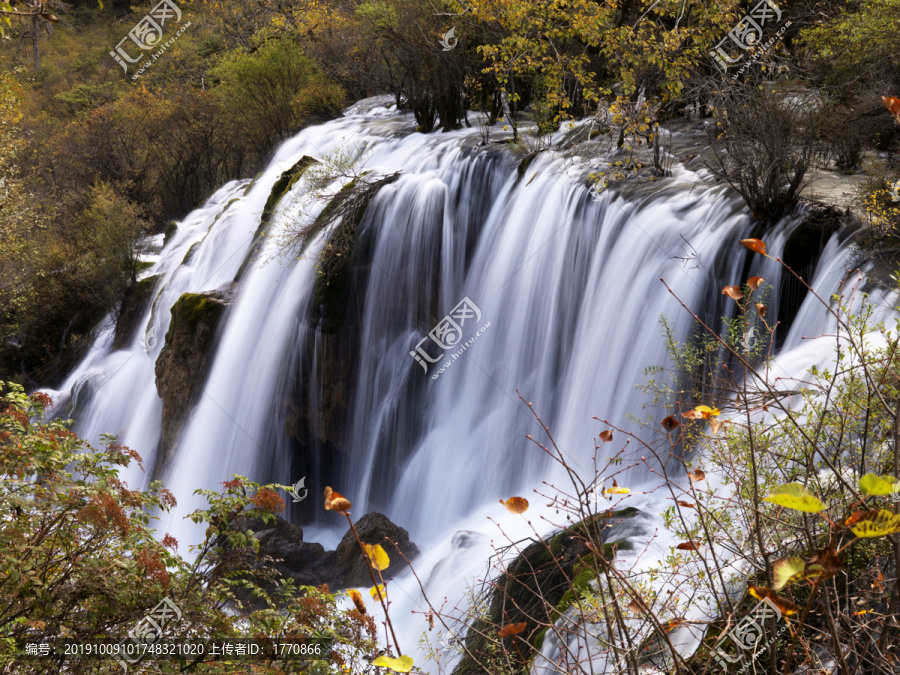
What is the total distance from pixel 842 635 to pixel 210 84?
2948cm

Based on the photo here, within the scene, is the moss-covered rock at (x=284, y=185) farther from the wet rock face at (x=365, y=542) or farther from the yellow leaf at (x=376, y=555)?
the yellow leaf at (x=376, y=555)

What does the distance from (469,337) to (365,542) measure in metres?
3.33

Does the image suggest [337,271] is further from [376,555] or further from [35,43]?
[35,43]

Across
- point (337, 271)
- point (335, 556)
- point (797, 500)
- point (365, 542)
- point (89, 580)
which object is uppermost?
point (797, 500)

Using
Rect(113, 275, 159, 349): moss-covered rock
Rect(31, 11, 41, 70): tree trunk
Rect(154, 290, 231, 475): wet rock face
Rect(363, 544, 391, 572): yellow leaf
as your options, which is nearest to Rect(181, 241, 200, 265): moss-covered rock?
Rect(113, 275, 159, 349): moss-covered rock

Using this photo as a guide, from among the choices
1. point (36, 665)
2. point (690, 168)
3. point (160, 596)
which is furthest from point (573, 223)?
point (36, 665)

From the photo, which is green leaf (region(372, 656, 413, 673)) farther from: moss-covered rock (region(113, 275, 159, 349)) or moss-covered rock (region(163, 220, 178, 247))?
moss-covered rock (region(163, 220, 178, 247))

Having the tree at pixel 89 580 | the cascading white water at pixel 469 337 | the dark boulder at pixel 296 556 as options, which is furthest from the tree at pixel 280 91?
the tree at pixel 89 580

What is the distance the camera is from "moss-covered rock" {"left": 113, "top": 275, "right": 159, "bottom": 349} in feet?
49.1

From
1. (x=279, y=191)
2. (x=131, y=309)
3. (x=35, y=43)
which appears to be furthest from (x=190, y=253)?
(x=35, y=43)

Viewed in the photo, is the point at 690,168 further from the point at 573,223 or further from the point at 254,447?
the point at 254,447

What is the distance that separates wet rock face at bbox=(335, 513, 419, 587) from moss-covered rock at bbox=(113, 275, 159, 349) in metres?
10.2

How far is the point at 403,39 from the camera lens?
1372 centimetres

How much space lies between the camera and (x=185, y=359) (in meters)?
10.7
